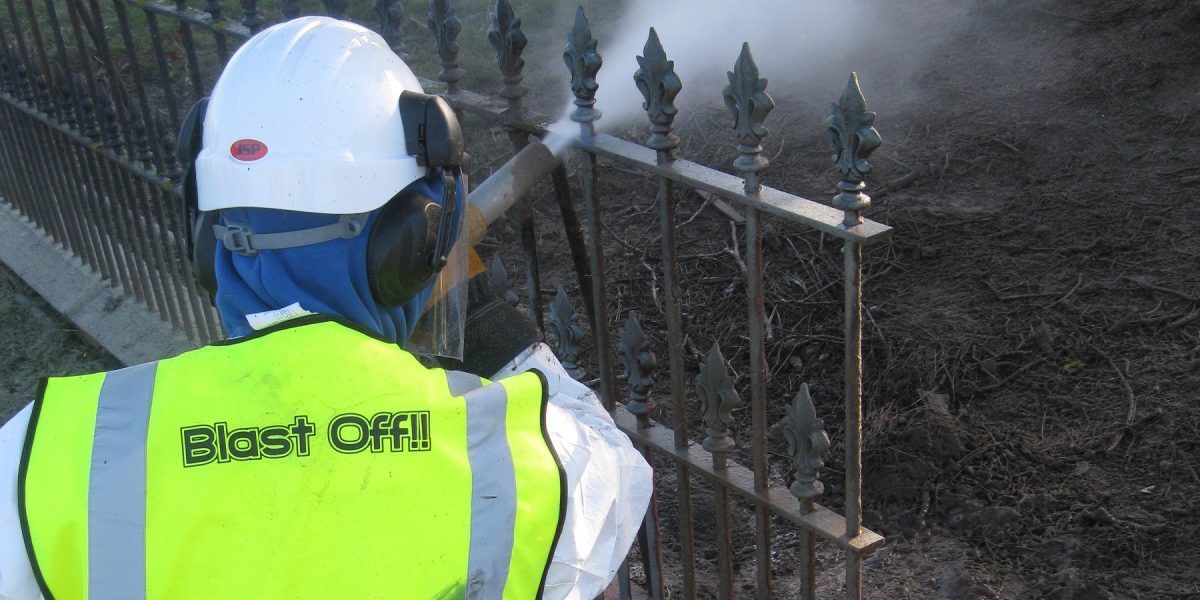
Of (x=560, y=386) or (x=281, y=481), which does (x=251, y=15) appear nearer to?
(x=560, y=386)

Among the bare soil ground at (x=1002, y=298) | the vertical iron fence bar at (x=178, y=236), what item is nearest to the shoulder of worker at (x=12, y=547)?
the bare soil ground at (x=1002, y=298)

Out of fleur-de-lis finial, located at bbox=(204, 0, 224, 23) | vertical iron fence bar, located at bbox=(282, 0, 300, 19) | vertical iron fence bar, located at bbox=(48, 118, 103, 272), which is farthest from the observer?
vertical iron fence bar, located at bbox=(48, 118, 103, 272)

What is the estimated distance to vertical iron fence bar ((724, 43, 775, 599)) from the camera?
214 cm

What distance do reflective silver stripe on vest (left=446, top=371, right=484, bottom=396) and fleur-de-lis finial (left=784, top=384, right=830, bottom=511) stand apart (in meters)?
0.75

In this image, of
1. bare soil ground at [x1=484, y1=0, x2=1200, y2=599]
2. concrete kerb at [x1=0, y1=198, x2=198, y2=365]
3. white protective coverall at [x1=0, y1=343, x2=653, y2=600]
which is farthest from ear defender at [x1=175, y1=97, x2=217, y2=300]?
concrete kerb at [x1=0, y1=198, x2=198, y2=365]

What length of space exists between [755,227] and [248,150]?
0.99 meters

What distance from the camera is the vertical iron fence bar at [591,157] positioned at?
2434 millimetres

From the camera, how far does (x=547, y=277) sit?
5461mm

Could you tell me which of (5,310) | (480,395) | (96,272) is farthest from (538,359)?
(5,310)

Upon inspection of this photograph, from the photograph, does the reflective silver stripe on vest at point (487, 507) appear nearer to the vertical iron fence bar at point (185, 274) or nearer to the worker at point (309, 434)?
the worker at point (309, 434)

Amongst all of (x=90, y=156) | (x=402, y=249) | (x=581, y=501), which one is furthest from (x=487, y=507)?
(x=90, y=156)

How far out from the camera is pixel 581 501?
1933 mm

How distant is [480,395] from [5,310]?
4.89 m

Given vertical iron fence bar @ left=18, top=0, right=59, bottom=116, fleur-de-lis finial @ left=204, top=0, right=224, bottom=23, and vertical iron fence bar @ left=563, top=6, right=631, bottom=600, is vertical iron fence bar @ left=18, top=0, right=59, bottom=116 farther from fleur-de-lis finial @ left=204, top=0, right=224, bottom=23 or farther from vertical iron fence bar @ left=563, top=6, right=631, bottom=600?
vertical iron fence bar @ left=563, top=6, right=631, bottom=600
